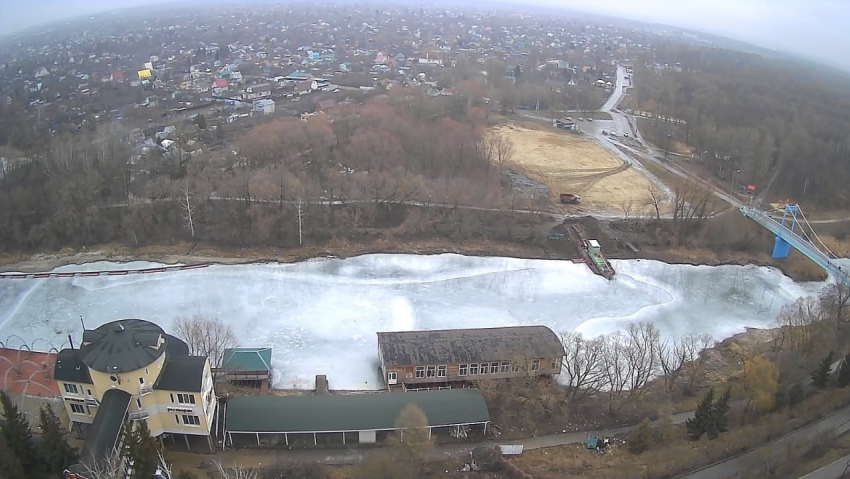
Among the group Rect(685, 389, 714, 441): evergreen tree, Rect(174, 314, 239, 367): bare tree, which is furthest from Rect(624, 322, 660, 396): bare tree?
Rect(174, 314, 239, 367): bare tree

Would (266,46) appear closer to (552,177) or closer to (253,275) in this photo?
(552,177)

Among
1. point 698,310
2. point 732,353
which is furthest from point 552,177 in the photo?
point 732,353

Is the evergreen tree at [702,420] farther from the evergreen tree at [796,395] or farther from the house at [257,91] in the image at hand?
the house at [257,91]

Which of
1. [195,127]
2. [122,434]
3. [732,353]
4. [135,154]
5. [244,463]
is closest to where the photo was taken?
[122,434]

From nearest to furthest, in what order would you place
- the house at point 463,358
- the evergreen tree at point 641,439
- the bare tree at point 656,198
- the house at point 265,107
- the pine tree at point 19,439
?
the pine tree at point 19,439
the evergreen tree at point 641,439
the house at point 463,358
the bare tree at point 656,198
the house at point 265,107

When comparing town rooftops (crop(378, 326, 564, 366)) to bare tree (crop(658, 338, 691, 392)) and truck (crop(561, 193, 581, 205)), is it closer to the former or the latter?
bare tree (crop(658, 338, 691, 392))

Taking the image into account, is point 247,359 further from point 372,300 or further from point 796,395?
point 796,395

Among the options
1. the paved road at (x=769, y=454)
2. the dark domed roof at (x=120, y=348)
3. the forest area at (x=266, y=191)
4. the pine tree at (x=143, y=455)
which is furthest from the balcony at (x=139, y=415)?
the forest area at (x=266, y=191)

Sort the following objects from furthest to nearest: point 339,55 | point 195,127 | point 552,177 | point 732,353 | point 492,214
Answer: point 339,55, point 195,127, point 552,177, point 492,214, point 732,353
